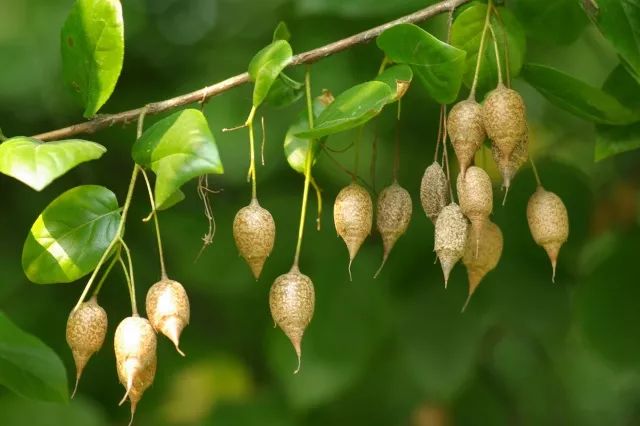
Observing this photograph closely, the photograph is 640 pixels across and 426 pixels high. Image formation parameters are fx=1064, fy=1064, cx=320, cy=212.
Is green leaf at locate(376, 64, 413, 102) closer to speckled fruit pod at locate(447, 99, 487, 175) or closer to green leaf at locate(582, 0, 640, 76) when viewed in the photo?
speckled fruit pod at locate(447, 99, 487, 175)

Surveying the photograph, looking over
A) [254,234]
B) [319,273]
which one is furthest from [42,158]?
[319,273]

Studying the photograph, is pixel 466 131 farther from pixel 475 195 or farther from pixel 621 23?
pixel 621 23

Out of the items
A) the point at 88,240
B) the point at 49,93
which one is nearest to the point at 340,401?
the point at 49,93

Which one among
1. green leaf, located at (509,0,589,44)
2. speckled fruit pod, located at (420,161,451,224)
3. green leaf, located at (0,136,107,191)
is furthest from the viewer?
green leaf, located at (509,0,589,44)

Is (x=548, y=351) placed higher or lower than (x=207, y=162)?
lower

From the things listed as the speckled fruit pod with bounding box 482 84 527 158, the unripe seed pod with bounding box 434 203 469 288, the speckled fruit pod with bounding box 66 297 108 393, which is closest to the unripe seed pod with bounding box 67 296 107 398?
the speckled fruit pod with bounding box 66 297 108 393

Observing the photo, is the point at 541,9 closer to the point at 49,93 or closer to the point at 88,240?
the point at 88,240
